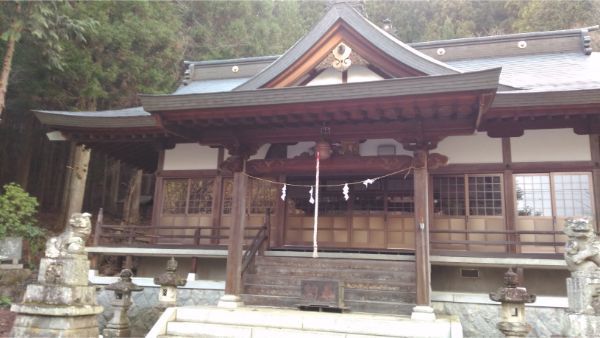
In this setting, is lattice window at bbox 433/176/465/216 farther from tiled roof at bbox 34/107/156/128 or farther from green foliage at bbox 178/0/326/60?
green foliage at bbox 178/0/326/60

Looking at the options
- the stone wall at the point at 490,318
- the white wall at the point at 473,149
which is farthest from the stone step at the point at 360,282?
the white wall at the point at 473,149

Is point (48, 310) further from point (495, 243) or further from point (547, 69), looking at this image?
point (547, 69)

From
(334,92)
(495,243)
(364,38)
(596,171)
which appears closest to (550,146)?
(596,171)

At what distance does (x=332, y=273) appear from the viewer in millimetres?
9992

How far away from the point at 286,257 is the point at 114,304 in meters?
3.84

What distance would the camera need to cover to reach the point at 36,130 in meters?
22.6

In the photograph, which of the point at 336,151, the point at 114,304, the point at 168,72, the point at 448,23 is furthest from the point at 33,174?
the point at 448,23

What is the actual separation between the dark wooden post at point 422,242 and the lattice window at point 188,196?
619 centimetres

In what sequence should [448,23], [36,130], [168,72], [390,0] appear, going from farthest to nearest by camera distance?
[390,0] < [448,23] < [36,130] < [168,72]

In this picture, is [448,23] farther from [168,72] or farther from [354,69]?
[354,69]

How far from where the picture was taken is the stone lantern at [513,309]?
7322 mm

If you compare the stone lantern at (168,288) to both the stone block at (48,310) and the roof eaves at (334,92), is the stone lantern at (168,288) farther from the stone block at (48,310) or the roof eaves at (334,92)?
the roof eaves at (334,92)

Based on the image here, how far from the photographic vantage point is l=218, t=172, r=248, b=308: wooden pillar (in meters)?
9.58

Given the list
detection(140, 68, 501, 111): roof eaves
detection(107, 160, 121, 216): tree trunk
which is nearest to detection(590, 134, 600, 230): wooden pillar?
detection(140, 68, 501, 111): roof eaves
